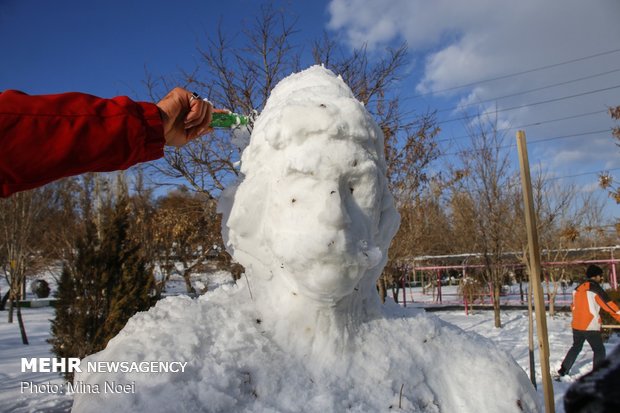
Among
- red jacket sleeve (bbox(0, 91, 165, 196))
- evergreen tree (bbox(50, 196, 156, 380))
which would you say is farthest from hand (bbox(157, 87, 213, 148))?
evergreen tree (bbox(50, 196, 156, 380))

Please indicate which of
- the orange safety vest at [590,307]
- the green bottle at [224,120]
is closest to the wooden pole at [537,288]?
the green bottle at [224,120]

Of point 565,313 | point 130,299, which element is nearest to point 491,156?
point 565,313

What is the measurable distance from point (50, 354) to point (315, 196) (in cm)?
974

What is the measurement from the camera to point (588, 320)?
21.2 ft

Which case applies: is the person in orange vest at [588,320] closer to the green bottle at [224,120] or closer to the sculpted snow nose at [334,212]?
the sculpted snow nose at [334,212]

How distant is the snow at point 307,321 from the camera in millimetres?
1341

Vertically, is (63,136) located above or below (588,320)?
above

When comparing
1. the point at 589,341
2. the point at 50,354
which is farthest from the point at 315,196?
the point at 50,354

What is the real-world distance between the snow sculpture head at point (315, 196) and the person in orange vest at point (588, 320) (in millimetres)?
6343

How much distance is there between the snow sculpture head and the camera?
55.4 inches

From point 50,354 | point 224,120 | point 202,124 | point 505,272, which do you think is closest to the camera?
point 202,124

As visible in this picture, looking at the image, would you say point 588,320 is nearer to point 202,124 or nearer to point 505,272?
point 202,124

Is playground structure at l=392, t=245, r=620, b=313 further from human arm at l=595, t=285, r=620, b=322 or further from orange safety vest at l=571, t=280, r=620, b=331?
human arm at l=595, t=285, r=620, b=322

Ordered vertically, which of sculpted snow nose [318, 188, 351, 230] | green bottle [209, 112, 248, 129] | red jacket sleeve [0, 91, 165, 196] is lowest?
sculpted snow nose [318, 188, 351, 230]
